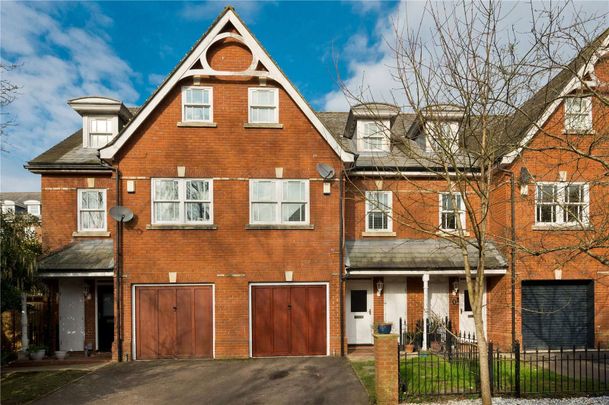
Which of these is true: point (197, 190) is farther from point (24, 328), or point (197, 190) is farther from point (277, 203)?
point (24, 328)

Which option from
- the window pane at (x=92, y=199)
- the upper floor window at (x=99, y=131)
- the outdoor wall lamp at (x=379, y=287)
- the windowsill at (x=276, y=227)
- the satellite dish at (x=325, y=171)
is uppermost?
the upper floor window at (x=99, y=131)

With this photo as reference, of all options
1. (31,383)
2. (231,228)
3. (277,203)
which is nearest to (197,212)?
(231,228)

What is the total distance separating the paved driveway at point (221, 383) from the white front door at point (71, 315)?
3.05 meters

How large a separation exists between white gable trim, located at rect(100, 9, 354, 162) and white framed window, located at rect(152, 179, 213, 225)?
192cm

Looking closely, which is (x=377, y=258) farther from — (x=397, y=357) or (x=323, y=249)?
(x=397, y=357)

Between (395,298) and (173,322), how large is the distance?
776cm

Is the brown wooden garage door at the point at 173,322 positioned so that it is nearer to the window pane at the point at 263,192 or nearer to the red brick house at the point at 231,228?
the red brick house at the point at 231,228

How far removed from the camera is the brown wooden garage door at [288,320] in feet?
40.3

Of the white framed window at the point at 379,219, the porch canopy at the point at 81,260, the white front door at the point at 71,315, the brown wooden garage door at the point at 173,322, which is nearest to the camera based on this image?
the brown wooden garage door at the point at 173,322

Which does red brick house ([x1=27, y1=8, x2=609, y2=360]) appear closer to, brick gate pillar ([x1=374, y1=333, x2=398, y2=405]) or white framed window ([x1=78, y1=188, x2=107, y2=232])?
white framed window ([x1=78, y1=188, x2=107, y2=232])

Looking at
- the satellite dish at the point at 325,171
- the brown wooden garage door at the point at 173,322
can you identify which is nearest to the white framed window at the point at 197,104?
the satellite dish at the point at 325,171

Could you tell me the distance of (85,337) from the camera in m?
13.5

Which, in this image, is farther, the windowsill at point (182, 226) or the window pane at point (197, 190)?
the window pane at point (197, 190)

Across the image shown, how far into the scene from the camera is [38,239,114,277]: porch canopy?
A: 40.7 ft
